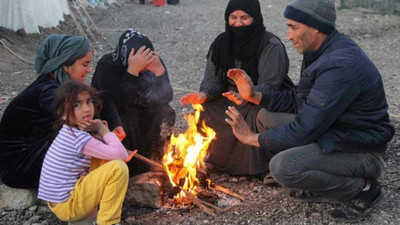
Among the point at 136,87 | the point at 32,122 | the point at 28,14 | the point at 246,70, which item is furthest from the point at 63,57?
the point at 28,14

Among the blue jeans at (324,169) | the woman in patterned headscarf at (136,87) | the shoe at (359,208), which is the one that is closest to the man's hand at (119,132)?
the woman in patterned headscarf at (136,87)

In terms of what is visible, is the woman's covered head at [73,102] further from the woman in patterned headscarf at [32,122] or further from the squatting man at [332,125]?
the squatting man at [332,125]

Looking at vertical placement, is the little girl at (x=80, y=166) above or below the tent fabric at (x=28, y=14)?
above

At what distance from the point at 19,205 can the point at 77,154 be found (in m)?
0.86

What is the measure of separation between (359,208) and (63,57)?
2.42m

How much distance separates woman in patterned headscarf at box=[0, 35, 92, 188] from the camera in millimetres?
3650

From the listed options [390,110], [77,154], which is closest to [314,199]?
[77,154]

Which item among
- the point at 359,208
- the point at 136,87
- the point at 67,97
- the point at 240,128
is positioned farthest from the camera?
the point at 136,87

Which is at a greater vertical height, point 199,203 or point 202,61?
point 199,203

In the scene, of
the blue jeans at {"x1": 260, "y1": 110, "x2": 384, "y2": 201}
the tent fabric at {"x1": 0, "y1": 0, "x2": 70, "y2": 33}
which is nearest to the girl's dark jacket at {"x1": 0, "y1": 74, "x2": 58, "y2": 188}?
the blue jeans at {"x1": 260, "y1": 110, "x2": 384, "y2": 201}

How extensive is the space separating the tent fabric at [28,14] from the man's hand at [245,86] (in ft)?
22.2

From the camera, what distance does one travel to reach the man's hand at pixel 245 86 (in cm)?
411

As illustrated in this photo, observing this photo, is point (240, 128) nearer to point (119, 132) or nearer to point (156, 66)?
point (119, 132)

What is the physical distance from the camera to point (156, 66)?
4.46 m
